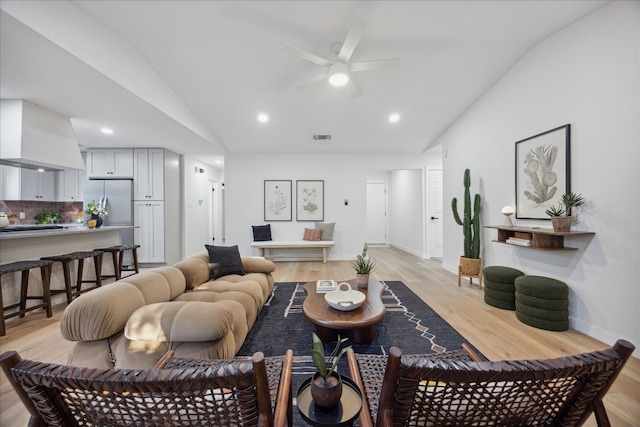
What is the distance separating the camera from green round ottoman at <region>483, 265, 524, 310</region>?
3084 millimetres

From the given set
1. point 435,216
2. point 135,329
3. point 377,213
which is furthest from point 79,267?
point 377,213

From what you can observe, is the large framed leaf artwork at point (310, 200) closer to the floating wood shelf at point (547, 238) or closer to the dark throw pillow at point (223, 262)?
the dark throw pillow at point (223, 262)

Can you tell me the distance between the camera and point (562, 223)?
258cm

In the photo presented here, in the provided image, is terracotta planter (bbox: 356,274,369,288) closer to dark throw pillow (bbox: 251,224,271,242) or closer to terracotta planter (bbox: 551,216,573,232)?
terracotta planter (bbox: 551,216,573,232)

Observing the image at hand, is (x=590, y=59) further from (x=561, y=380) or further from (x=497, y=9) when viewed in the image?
(x=561, y=380)

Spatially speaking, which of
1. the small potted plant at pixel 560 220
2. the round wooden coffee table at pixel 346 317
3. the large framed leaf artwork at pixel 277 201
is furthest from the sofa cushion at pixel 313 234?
the small potted plant at pixel 560 220

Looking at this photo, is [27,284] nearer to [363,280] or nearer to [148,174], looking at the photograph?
[148,174]

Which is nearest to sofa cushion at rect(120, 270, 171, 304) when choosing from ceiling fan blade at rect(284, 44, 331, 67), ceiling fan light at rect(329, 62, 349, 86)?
ceiling fan blade at rect(284, 44, 331, 67)

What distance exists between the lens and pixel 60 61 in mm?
2369

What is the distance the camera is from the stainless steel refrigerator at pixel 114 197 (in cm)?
518

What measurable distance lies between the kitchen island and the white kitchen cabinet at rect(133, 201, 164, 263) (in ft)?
3.43

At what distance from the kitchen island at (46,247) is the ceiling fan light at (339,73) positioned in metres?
3.82

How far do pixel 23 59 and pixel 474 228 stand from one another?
5554 millimetres

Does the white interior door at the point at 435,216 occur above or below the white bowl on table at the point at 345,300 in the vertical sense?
above
